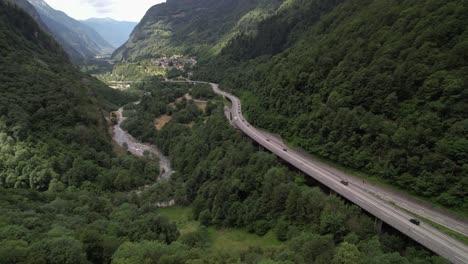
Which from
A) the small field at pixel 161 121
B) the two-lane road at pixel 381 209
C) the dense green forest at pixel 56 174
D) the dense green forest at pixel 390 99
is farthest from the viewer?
the small field at pixel 161 121

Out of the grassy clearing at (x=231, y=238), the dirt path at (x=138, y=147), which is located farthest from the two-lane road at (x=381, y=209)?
the dirt path at (x=138, y=147)

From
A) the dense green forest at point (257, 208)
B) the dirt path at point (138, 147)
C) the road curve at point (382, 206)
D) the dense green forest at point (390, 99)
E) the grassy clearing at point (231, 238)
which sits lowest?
the dirt path at point (138, 147)

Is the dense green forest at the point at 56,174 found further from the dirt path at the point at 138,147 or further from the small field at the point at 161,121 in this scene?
the small field at the point at 161,121

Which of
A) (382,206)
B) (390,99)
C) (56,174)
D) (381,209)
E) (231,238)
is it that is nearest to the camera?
(381,209)

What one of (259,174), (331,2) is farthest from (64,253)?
(331,2)

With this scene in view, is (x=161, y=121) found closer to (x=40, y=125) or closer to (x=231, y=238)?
(x=40, y=125)

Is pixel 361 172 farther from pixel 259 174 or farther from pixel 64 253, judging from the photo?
pixel 64 253

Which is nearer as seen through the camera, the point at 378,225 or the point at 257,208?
the point at 378,225

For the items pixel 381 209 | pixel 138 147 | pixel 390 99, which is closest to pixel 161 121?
pixel 138 147
